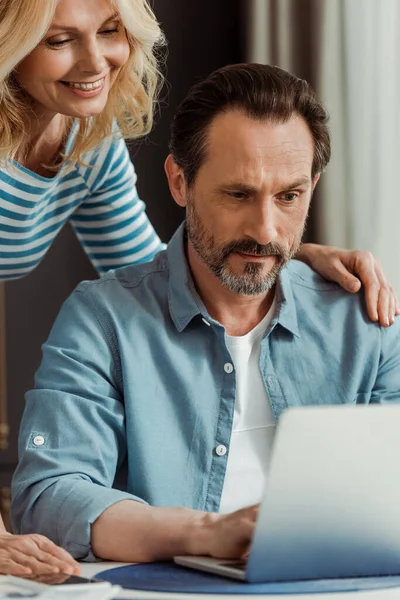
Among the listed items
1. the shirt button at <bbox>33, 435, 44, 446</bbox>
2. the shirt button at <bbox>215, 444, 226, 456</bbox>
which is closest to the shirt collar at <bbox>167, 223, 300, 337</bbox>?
the shirt button at <bbox>215, 444, 226, 456</bbox>

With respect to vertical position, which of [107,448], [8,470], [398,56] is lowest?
[8,470]

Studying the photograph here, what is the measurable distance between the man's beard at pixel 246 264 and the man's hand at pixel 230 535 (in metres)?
0.46

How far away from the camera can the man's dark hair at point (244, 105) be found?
5.49ft

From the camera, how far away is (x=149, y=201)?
3559 millimetres

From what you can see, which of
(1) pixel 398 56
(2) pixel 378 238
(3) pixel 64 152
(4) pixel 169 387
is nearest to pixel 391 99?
(1) pixel 398 56

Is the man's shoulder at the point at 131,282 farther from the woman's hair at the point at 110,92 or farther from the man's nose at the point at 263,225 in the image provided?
the woman's hair at the point at 110,92

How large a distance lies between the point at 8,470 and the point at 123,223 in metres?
1.51

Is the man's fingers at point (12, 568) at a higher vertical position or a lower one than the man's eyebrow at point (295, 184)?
lower

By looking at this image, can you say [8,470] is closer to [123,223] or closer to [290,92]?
[123,223]

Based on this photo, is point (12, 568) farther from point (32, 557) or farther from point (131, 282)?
point (131, 282)

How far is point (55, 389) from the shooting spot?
1.60 m

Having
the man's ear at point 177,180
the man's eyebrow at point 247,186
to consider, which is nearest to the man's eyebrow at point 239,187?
the man's eyebrow at point 247,186

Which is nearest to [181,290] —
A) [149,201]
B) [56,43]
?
[56,43]

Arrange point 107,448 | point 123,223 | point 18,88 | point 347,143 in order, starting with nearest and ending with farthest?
1. point 107,448
2. point 18,88
3. point 123,223
4. point 347,143
